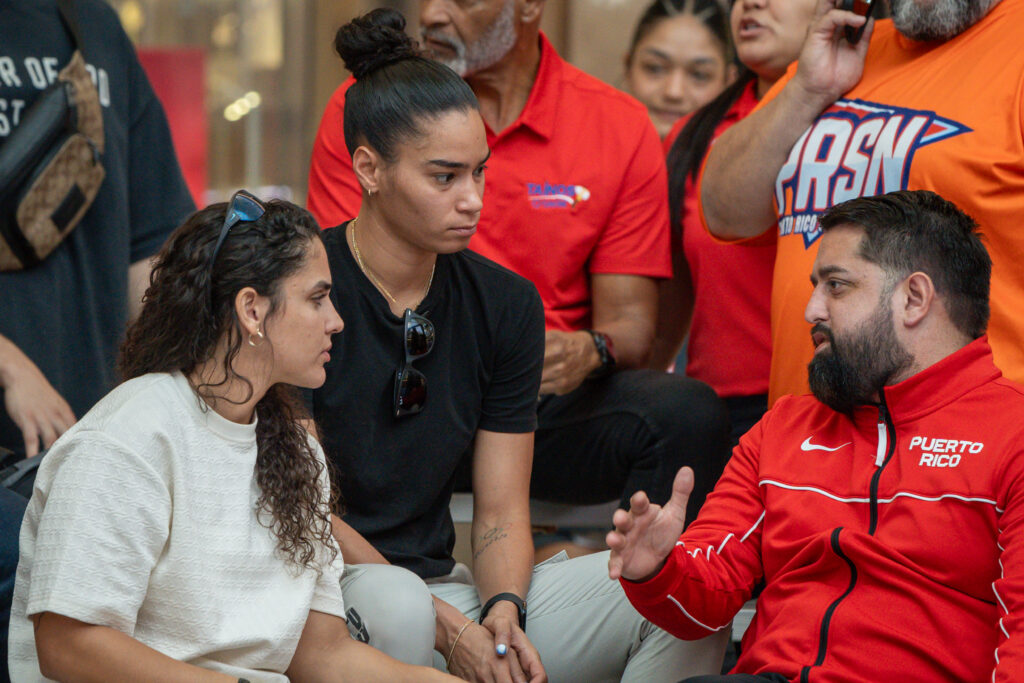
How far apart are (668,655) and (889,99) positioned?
125cm

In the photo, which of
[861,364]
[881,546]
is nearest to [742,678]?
[881,546]

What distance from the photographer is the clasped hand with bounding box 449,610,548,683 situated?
211 cm

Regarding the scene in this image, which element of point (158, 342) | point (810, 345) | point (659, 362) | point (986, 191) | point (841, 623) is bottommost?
point (659, 362)

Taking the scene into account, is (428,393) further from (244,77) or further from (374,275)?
(244,77)

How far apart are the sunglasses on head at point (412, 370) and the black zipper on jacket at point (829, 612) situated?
0.83 meters

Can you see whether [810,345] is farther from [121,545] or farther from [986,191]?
[121,545]

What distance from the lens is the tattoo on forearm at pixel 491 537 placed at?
237 centimetres

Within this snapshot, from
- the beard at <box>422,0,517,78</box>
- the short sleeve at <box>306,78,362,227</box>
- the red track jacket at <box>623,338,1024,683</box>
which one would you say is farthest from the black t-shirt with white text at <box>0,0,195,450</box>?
the red track jacket at <box>623,338,1024,683</box>

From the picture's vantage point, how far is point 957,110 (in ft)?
7.68

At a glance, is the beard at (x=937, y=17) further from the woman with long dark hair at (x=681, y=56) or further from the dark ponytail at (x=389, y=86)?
the woman with long dark hair at (x=681, y=56)

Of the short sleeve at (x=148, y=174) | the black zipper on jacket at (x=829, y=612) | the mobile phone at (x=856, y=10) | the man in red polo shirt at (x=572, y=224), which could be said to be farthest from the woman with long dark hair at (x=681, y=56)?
the black zipper on jacket at (x=829, y=612)

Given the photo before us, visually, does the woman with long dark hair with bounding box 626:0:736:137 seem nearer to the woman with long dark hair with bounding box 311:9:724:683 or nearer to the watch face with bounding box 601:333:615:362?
the watch face with bounding box 601:333:615:362

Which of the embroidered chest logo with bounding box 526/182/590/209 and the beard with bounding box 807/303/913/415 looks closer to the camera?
the beard with bounding box 807/303/913/415

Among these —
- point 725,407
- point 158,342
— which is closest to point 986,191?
point 725,407
